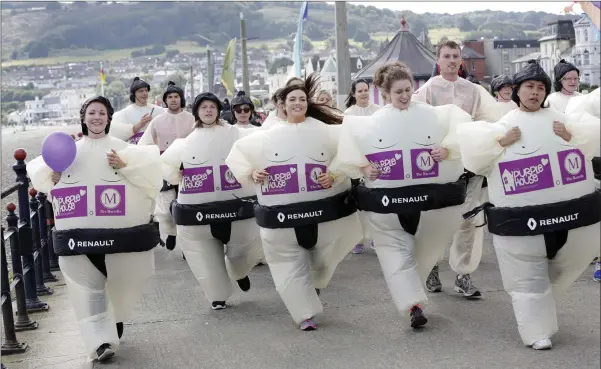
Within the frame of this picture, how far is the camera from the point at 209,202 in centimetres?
796

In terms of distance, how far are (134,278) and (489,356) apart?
2.45m

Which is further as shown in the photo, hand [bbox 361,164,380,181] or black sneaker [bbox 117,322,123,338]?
black sneaker [bbox 117,322,123,338]

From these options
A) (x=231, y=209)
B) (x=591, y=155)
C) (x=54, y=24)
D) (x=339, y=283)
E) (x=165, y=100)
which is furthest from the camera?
(x=54, y=24)

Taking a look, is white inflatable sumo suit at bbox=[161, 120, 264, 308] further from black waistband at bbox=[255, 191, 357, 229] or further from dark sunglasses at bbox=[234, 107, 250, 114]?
dark sunglasses at bbox=[234, 107, 250, 114]

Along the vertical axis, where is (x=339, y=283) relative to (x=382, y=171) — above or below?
below

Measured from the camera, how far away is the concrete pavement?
5965mm

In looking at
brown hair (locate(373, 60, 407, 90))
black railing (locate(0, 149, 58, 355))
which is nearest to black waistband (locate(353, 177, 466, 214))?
brown hair (locate(373, 60, 407, 90))

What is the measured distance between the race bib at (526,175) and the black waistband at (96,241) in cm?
246

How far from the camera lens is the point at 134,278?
6.63 meters

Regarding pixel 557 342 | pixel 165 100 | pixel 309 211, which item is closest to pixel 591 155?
pixel 557 342

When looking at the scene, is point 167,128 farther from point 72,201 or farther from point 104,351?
point 104,351

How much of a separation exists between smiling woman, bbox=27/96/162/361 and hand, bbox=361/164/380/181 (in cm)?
148

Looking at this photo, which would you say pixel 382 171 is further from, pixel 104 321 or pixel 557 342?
pixel 104 321

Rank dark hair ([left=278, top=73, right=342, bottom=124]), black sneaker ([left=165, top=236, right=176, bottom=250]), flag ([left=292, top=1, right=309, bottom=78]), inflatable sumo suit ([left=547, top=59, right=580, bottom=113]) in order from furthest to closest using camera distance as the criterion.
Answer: flag ([left=292, top=1, right=309, bottom=78]) < black sneaker ([left=165, top=236, right=176, bottom=250]) < inflatable sumo suit ([left=547, top=59, right=580, bottom=113]) < dark hair ([left=278, top=73, right=342, bottom=124])
